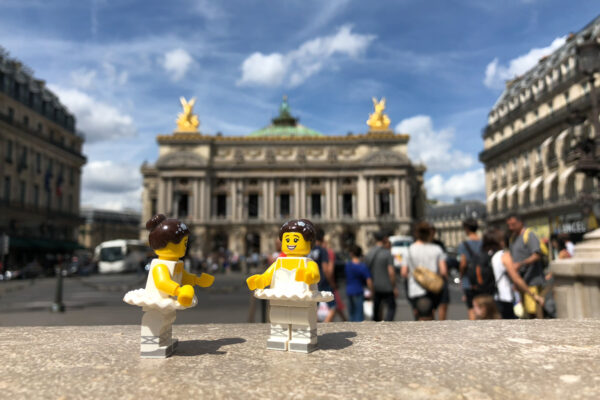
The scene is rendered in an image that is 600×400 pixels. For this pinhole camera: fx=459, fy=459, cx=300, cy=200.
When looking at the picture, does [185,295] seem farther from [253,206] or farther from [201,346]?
[253,206]

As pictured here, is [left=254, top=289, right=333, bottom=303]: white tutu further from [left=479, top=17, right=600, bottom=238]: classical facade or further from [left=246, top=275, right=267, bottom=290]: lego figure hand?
[left=479, top=17, right=600, bottom=238]: classical facade

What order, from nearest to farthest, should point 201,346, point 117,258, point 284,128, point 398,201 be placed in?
point 201,346 → point 117,258 → point 398,201 → point 284,128

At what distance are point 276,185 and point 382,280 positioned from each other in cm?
4797

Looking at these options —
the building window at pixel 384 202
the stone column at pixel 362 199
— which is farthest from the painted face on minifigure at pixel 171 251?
the building window at pixel 384 202

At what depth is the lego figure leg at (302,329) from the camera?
291 cm

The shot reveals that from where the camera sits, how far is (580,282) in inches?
217

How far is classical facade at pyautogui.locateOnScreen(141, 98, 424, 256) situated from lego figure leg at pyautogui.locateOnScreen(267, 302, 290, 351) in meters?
47.6

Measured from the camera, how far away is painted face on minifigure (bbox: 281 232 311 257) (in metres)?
3.06

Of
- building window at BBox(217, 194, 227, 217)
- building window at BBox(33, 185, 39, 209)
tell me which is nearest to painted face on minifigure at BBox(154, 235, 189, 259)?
building window at BBox(33, 185, 39, 209)

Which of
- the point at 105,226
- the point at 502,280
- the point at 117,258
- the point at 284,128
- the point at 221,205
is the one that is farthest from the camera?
the point at 105,226

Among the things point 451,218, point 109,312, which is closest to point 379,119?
point 451,218

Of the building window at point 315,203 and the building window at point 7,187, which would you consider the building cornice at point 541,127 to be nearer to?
the building window at point 315,203

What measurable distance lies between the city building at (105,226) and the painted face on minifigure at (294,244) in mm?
84177

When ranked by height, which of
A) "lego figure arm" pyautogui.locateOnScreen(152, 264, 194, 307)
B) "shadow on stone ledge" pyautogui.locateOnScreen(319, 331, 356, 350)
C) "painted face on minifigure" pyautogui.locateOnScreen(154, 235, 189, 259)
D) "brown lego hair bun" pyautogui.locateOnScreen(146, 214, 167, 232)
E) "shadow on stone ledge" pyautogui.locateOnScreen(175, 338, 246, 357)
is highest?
"brown lego hair bun" pyautogui.locateOnScreen(146, 214, 167, 232)
